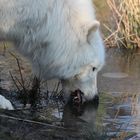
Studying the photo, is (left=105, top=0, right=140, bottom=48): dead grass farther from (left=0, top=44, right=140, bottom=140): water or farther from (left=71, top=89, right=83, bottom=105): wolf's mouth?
(left=71, top=89, right=83, bottom=105): wolf's mouth

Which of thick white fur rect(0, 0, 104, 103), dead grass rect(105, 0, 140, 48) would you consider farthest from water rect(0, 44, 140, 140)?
dead grass rect(105, 0, 140, 48)

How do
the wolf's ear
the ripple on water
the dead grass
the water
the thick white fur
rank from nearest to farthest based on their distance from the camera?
the water → the thick white fur → the wolf's ear → the ripple on water → the dead grass

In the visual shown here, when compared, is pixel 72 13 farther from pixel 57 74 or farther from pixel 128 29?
pixel 128 29

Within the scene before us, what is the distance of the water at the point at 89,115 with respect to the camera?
4.54m

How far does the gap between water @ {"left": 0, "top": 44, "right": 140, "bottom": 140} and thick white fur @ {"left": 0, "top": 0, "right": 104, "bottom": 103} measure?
423 millimetres

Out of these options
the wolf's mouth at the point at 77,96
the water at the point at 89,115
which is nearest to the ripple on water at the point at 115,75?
the water at the point at 89,115

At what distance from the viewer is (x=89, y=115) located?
5.60 m

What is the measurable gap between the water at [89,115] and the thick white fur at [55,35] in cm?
42

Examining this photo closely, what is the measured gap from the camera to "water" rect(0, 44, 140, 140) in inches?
179

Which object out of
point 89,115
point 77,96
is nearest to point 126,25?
point 77,96

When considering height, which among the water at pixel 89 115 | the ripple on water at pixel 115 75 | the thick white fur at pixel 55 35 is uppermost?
the thick white fur at pixel 55 35

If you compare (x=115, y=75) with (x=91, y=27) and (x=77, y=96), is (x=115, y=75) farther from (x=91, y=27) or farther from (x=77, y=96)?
(x=91, y=27)

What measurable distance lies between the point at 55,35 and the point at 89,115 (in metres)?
0.94

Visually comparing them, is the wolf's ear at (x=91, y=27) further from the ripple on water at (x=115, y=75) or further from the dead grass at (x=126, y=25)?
the dead grass at (x=126, y=25)
